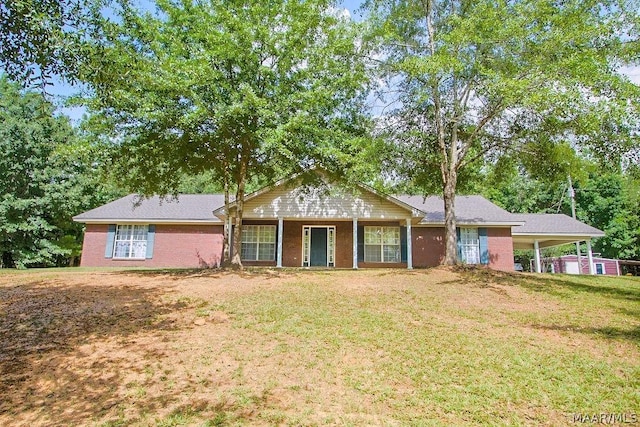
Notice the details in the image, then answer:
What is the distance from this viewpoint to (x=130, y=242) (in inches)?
845

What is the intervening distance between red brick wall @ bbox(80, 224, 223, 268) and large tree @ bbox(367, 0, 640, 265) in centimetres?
1107

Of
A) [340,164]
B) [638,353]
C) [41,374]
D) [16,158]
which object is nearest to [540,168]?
[340,164]

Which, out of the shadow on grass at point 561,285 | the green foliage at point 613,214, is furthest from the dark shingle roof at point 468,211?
the green foliage at point 613,214

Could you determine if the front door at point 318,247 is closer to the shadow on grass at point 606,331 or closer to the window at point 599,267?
the shadow on grass at point 606,331

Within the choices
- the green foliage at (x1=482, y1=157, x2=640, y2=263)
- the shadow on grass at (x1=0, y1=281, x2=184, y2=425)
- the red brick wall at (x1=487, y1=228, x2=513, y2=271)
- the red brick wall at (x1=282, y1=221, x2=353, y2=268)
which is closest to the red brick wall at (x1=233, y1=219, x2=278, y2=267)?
the red brick wall at (x1=282, y1=221, x2=353, y2=268)

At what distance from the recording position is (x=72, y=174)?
2617 cm

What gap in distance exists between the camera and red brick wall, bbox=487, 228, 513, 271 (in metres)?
20.5

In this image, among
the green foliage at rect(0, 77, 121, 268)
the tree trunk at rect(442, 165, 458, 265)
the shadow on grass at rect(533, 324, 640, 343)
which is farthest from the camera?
the green foliage at rect(0, 77, 121, 268)

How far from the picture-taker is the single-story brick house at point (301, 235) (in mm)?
19188

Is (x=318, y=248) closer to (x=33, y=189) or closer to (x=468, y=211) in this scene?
(x=468, y=211)

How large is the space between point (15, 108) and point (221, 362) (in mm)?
27429

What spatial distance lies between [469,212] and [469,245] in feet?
7.03

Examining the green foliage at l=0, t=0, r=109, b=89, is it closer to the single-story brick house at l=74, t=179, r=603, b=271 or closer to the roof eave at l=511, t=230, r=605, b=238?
the single-story brick house at l=74, t=179, r=603, b=271

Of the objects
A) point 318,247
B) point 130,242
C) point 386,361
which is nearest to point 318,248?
point 318,247
